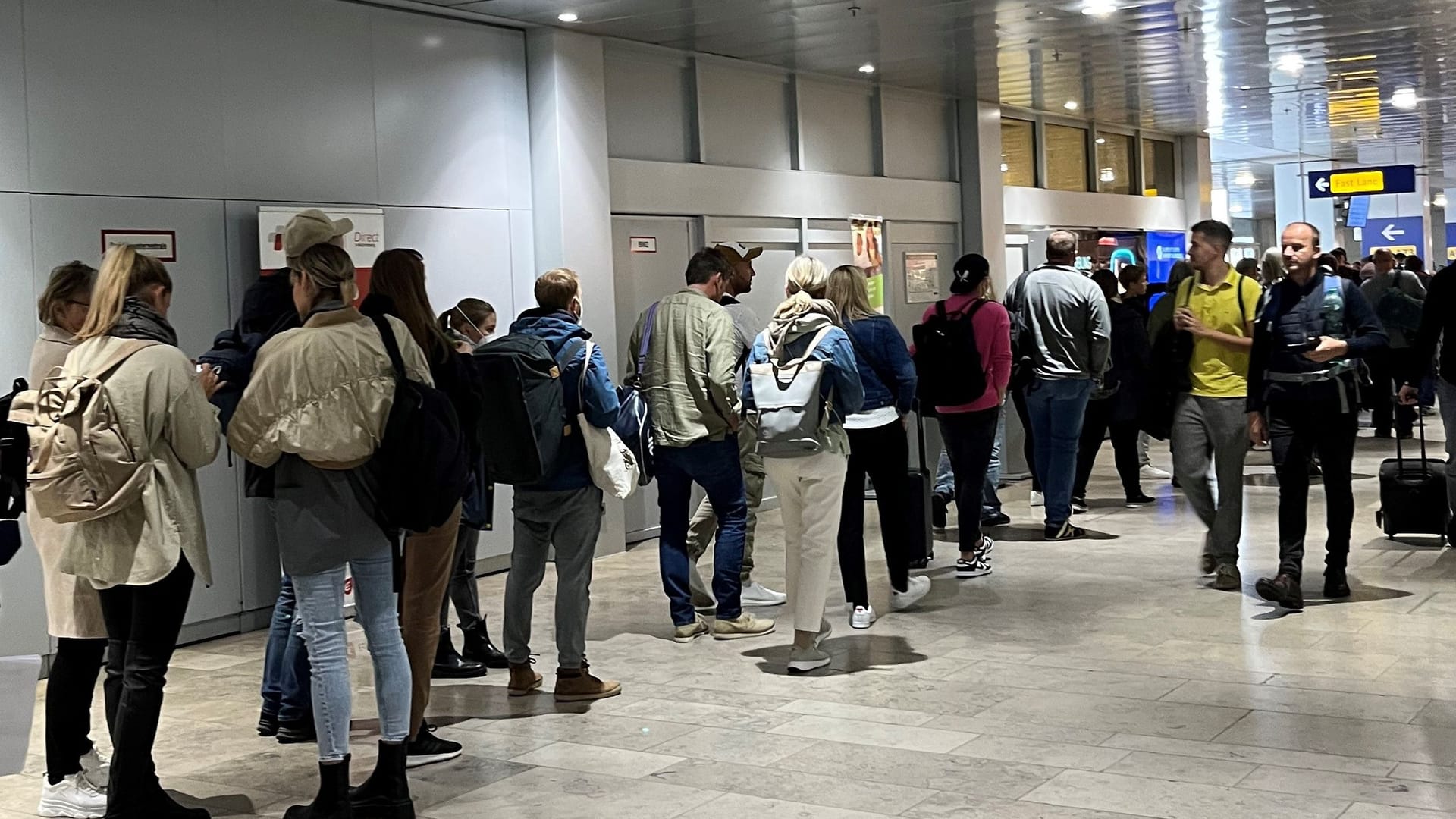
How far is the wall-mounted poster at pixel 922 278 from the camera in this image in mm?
13586

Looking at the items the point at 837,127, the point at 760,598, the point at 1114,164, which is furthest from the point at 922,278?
the point at 760,598

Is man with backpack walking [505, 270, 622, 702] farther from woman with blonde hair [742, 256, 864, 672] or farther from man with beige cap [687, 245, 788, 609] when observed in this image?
man with beige cap [687, 245, 788, 609]

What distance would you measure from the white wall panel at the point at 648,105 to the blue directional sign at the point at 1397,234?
23.8 metres

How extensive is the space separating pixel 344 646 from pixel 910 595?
3713mm

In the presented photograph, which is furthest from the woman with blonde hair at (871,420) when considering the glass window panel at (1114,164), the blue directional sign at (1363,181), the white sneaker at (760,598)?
the blue directional sign at (1363,181)

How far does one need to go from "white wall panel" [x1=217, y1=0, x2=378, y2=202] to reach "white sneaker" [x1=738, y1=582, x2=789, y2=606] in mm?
3020

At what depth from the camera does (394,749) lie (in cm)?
460

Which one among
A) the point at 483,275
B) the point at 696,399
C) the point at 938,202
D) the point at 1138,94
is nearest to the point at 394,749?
the point at 696,399

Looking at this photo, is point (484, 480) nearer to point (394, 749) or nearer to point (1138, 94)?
point (394, 749)

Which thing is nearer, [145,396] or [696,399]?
[145,396]

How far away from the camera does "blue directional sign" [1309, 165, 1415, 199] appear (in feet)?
75.4

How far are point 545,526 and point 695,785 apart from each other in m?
1.45

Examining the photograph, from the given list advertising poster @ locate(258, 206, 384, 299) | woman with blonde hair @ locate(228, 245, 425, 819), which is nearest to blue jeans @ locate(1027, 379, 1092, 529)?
advertising poster @ locate(258, 206, 384, 299)

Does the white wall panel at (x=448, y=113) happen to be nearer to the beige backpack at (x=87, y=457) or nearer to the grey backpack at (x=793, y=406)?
the grey backpack at (x=793, y=406)
